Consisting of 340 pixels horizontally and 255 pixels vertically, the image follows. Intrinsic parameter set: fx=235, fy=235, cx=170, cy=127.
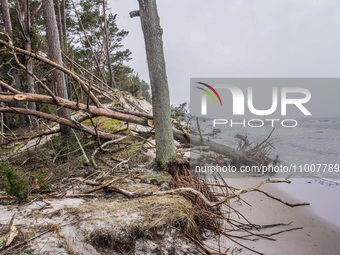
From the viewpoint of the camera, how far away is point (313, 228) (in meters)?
3.75

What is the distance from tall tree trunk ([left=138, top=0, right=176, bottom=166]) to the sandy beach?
5.69 feet

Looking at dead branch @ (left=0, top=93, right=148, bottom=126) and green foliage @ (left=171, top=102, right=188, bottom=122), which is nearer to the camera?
dead branch @ (left=0, top=93, right=148, bottom=126)

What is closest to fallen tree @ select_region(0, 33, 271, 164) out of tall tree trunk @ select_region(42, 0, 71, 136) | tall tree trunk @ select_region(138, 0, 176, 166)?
tall tree trunk @ select_region(42, 0, 71, 136)

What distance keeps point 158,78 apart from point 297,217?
11.7 feet

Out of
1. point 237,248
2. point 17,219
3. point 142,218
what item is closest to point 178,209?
point 142,218

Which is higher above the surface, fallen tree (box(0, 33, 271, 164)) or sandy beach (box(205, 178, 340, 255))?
fallen tree (box(0, 33, 271, 164))

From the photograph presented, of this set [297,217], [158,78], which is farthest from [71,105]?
[297,217]

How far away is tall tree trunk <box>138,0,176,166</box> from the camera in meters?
4.46

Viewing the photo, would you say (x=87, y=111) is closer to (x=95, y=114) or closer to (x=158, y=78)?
(x=95, y=114)

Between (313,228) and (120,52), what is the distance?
20.7m

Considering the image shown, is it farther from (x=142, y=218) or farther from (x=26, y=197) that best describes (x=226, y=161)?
(x=26, y=197)

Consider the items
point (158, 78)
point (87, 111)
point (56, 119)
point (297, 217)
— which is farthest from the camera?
point (56, 119)

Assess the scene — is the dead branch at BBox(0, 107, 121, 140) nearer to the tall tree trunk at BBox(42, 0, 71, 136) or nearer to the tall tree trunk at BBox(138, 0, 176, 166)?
the tall tree trunk at BBox(42, 0, 71, 136)

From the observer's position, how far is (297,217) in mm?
4145
